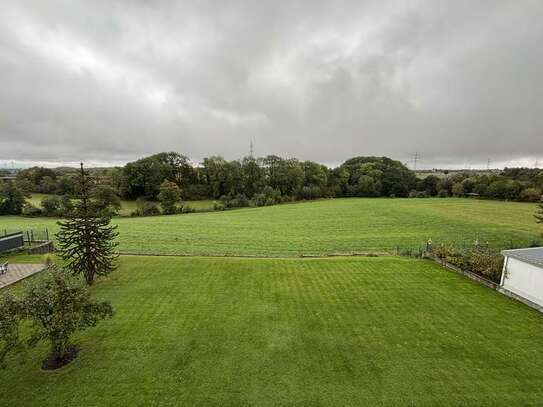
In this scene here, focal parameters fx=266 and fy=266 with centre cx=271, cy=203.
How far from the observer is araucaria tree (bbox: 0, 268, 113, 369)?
7281 millimetres

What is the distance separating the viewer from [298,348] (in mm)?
9078

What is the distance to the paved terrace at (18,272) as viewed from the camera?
14766mm

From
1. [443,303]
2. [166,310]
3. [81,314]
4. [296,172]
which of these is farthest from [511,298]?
[296,172]

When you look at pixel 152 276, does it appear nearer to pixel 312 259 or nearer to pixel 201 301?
pixel 201 301

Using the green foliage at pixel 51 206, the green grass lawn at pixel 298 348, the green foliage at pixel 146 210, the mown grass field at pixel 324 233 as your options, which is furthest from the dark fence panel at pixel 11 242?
the green foliage at pixel 51 206

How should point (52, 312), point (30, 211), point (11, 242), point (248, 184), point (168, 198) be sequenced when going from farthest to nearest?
1. point (248, 184)
2. point (168, 198)
3. point (30, 211)
4. point (11, 242)
5. point (52, 312)

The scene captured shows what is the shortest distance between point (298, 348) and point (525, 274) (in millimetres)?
11755

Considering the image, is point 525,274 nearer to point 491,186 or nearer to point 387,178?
point 491,186

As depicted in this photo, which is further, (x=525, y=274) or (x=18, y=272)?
(x=18, y=272)

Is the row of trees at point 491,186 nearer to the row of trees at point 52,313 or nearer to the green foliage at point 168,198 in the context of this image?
the green foliage at point 168,198

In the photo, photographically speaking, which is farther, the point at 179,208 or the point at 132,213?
the point at 179,208

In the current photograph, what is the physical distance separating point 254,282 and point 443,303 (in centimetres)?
927

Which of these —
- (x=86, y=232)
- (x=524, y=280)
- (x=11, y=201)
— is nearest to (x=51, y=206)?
(x=11, y=201)

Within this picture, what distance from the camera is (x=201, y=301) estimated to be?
40.9ft
